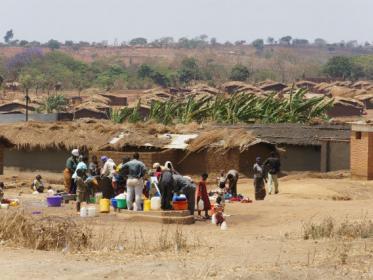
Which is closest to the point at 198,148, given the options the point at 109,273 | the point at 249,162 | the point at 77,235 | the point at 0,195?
the point at 249,162

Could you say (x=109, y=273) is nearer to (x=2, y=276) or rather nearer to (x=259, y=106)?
(x=2, y=276)

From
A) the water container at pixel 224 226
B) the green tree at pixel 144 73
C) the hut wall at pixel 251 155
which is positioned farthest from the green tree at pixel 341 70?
the water container at pixel 224 226

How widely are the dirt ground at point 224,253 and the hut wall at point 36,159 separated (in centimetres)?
948

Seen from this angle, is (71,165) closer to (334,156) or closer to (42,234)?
(42,234)

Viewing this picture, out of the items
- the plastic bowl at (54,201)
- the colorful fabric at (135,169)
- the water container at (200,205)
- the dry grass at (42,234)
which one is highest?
the colorful fabric at (135,169)

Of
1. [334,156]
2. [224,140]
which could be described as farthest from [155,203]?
[334,156]

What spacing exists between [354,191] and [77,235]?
10.6 meters

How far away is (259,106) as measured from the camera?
109 ft

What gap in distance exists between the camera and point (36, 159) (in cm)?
2717

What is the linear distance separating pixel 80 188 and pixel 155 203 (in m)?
2.01

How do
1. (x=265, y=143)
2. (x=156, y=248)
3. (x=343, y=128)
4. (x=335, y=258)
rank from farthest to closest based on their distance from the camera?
(x=343, y=128), (x=265, y=143), (x=156, y=248), (x=335, y=258)

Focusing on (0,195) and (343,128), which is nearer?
(0,195)

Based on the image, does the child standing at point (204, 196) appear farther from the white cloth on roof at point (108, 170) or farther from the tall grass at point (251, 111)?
the tall grass at point (251, 111)

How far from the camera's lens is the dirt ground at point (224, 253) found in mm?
9297
